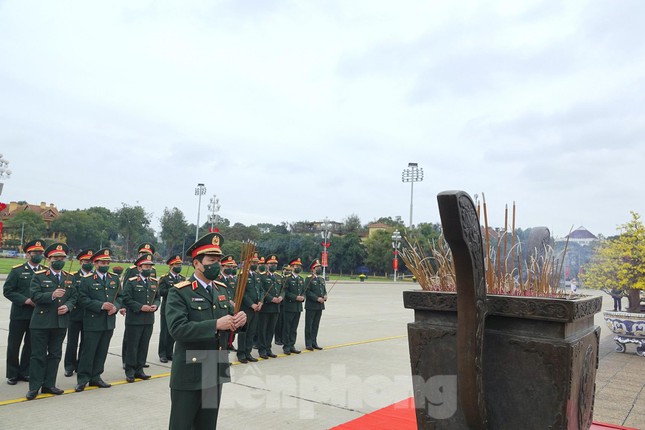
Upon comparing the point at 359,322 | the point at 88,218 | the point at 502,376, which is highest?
the point at 88,218

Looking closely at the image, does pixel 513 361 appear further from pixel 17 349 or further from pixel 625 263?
pixel 625 263

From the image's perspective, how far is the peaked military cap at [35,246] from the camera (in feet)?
18.2

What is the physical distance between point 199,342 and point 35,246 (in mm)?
3748

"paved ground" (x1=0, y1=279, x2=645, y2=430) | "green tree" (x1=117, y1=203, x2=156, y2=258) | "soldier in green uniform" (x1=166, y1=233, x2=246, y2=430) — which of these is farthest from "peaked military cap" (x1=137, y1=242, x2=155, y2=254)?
"green tree" (x1=117, y1=203, x2=156, y2=258)

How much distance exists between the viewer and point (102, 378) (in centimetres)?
570

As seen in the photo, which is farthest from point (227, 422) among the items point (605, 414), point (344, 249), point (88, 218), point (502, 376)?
point (88, 218)

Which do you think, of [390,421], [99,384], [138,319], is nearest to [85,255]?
[138,319]

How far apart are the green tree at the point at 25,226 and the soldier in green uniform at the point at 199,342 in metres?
60.8

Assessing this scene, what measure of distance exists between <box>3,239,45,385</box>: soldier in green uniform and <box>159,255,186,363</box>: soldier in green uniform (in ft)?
5.22

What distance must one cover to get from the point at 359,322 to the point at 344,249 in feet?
130

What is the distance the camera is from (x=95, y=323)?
538cm

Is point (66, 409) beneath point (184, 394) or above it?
beneath

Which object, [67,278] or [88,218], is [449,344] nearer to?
[67,278]

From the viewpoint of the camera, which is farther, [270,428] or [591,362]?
[270,428]
